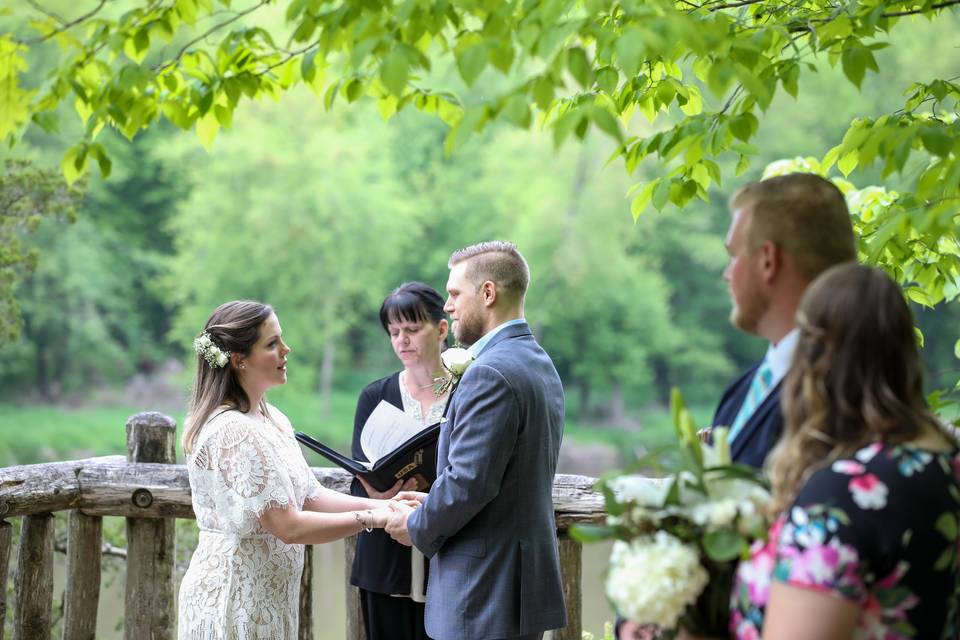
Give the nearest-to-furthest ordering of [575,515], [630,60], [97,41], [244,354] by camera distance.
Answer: [630,60], [97,41], [244,354], [575,515]

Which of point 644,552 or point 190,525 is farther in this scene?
point 190,525

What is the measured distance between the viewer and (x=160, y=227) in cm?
2961

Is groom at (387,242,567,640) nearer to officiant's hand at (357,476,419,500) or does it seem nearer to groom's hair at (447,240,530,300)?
groom's hair at (447,240,530,300)

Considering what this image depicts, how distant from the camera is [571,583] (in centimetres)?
420

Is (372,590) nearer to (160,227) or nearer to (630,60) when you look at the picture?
(630,60)

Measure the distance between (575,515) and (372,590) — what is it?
2.71 feet

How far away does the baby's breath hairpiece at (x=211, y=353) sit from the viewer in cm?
349

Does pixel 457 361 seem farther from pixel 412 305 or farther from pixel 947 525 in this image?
pixel 947 525

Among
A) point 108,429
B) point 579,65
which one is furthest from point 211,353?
point 108,429

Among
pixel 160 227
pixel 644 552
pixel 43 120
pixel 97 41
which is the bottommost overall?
pixel 644 552

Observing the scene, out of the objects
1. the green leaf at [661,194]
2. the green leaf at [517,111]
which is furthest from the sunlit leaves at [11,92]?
the green leaf at [661,194]

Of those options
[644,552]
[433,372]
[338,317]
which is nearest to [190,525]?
[433,372]

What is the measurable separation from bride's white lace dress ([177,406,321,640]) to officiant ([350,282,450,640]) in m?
0.38

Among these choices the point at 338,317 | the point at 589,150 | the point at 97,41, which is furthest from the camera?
the point at 589,150
